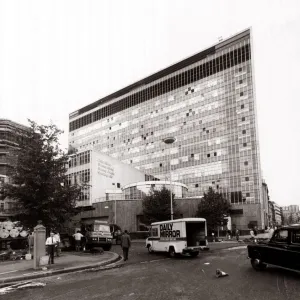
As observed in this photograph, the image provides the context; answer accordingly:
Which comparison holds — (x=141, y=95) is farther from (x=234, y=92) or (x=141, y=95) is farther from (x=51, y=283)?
(x=51, y=283)

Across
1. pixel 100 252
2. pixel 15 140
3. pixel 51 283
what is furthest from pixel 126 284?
pixel 15 140

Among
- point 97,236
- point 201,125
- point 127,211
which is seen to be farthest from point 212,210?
point 201,125

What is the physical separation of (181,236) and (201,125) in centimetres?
7640

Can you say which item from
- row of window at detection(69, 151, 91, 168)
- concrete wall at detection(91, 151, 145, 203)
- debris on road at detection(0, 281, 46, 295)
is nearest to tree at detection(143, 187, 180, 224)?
concrete wall at detection(91, 151, 145, 203)

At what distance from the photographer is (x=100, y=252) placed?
2386cm

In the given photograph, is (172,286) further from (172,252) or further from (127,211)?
(127,211)

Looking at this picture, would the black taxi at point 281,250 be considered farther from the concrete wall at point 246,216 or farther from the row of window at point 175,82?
the row of window at point 175,82

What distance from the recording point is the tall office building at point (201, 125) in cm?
8512

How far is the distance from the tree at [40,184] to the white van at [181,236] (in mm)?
6474

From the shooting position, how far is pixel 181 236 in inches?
798

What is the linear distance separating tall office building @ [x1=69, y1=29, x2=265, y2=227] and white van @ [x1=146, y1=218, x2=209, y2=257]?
193 feet

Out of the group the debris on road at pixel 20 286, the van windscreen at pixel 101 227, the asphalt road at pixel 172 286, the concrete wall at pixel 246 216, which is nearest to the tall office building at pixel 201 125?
the concrete wall at pixel 246 216

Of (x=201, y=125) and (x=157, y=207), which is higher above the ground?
(x=201, y=125)

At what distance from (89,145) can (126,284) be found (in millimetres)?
117552
